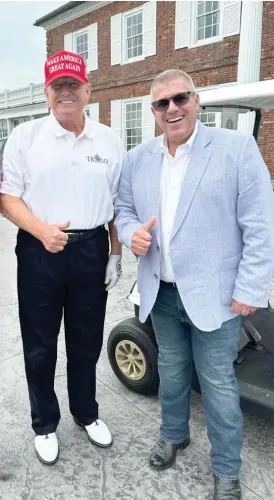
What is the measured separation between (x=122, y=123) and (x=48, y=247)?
14.6 meters

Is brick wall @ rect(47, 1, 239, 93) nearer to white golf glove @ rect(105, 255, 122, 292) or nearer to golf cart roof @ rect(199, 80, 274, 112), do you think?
golf cart roof @ rect(199, 80, 274, 112)

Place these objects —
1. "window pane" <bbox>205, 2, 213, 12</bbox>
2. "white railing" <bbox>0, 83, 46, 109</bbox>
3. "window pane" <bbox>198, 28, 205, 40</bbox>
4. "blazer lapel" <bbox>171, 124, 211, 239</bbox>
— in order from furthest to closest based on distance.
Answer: "white railing" <bbox>0, 83, 46, 109</bbox> → "window pane" <bbox>198, 28, 205, 40</bbox> → "window pane" <bbox>205, 2, 213, 12</bbox> → "blazer lapel" <bbox>171, 124, 211, 239</bbox>

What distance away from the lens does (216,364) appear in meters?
1.89

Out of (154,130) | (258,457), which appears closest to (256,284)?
(258,457)

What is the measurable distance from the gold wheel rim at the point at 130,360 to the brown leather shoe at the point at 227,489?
0.84m

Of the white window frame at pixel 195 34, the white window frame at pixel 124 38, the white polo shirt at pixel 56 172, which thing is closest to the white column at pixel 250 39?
the white window frame at pixel 195 34

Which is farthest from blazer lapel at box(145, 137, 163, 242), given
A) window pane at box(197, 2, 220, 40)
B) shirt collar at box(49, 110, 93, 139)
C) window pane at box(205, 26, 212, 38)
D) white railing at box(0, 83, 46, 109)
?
white railing at box(0, 83, 46, 109)

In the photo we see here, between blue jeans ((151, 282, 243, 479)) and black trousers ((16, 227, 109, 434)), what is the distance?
0.35 m

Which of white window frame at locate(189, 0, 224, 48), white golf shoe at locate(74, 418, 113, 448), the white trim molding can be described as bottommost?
white golf shoe at locate(74, 418, 113, 448)

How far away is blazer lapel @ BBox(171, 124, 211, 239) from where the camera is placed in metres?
1.77

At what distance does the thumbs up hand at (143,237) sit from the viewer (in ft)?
6.03

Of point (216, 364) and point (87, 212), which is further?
point (87, 212)

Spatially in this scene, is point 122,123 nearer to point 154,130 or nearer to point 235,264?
point 154,130

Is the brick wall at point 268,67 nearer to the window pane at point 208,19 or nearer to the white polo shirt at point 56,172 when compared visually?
the window pane at point 208,19
